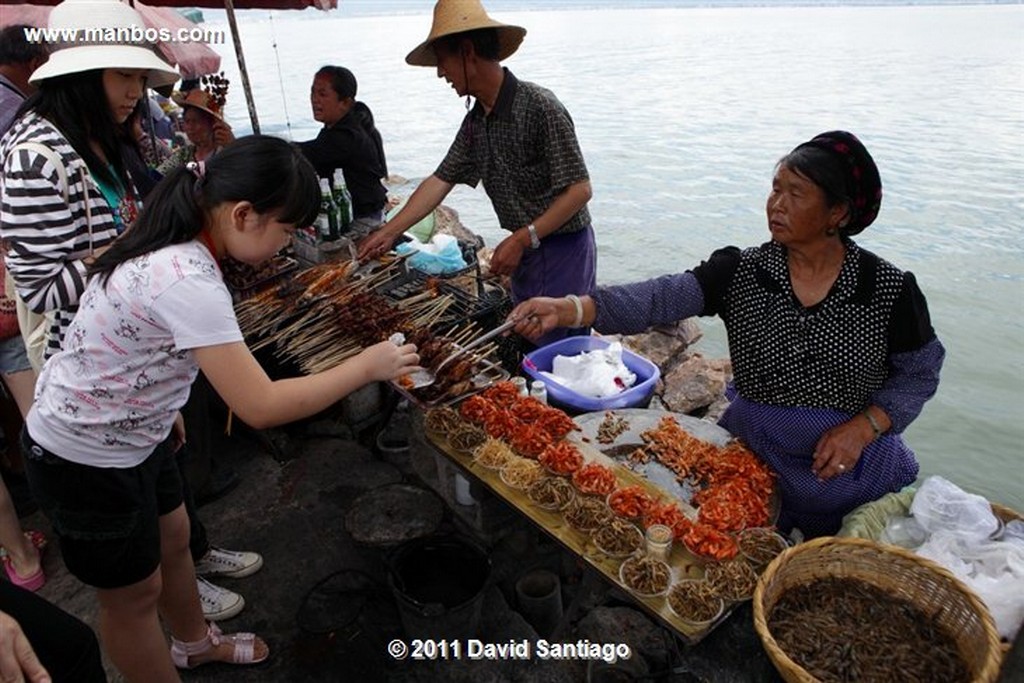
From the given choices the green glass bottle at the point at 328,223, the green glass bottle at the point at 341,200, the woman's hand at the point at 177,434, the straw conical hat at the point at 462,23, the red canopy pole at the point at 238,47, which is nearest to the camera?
the woman's hand at the point at 177,434

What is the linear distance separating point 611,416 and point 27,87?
177 inches

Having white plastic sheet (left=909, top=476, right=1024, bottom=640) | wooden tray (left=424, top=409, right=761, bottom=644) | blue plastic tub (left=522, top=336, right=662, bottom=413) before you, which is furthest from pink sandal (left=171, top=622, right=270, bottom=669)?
white plastic sheet (left=909, top=476, right=1024, bottom=640)

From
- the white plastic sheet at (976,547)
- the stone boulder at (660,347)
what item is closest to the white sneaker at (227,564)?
the white plastic sheet at (976,547)

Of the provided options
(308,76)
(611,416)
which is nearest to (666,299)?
(611,416)

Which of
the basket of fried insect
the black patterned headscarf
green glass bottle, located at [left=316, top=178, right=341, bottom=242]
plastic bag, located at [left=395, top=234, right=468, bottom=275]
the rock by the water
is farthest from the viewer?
plastic bag, located at [left=395, top=234, right=468, bottom=275]

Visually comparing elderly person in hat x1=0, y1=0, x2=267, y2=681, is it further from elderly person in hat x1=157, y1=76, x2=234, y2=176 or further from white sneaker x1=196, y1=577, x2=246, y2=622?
elderly person in hat x1=157, y1=76, x2=234, y2=176

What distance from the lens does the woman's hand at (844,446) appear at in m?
2.97

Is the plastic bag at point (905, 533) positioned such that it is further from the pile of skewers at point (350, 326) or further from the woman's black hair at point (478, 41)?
the woman's black hair at point (478, 41)

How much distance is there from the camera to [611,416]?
3.74 meters

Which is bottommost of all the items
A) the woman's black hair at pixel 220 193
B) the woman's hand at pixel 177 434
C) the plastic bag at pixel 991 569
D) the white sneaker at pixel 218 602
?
the white sneaker at pixel 218 602

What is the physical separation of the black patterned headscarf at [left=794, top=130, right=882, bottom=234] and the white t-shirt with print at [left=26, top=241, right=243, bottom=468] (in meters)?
2.54

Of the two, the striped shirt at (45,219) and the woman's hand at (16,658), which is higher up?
the striped shirt at (45,219)

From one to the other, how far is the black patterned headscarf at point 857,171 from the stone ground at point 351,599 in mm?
1816

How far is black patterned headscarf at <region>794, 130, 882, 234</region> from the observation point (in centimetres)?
272
